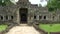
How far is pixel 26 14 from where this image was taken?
50.7 m

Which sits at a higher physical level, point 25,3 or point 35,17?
point 25,3

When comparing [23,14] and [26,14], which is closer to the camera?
[26,14]

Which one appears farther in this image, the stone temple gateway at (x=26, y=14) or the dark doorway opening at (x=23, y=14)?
the dark doorway opening at (x=23, y=14)

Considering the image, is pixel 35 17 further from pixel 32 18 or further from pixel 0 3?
pixel 0 3

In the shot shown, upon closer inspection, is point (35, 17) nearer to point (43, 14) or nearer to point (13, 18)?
point (43, 14)

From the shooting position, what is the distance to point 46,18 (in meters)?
49.5

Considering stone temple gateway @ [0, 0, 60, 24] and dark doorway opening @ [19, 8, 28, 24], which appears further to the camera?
dark doorway opening @ [19, 8, 28, 24]

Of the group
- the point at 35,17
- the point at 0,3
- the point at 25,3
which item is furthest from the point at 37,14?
the point at 0,3

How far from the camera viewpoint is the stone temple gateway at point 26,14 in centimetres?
4728

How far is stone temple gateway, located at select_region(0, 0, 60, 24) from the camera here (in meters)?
47.3

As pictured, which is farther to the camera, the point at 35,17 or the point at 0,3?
the point at 0,3

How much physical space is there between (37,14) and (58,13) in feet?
19.0

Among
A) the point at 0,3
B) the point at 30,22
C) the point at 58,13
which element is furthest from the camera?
the point at 0,3

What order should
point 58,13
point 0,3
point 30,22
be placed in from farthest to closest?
point 0,3
point 58,13
point 30,22
